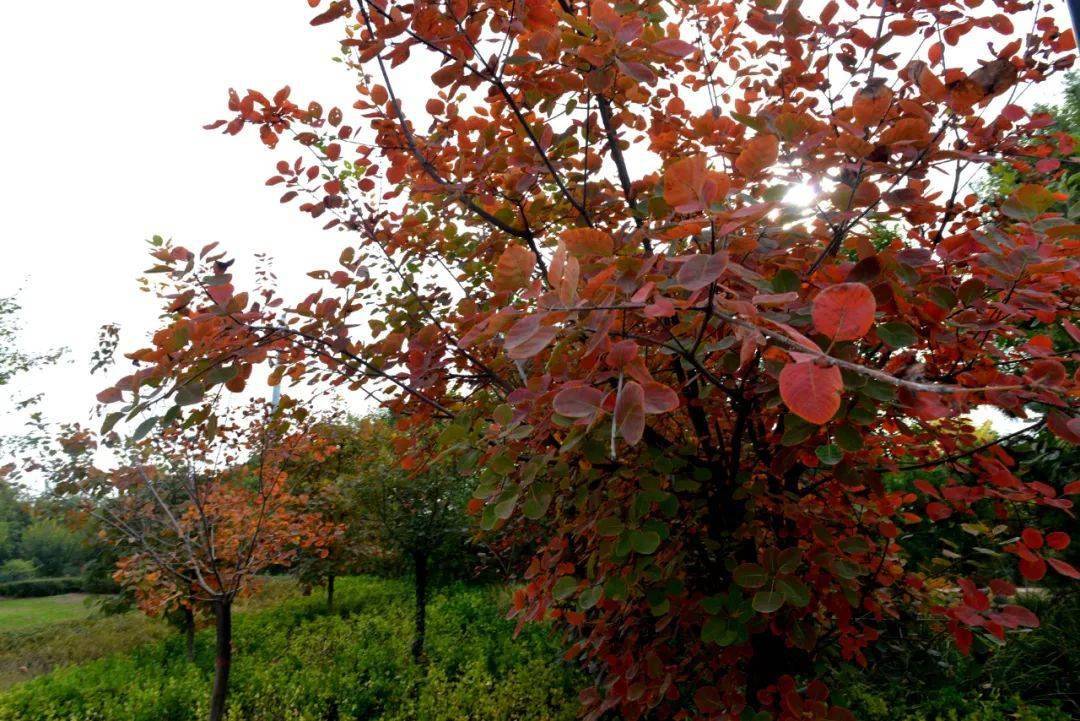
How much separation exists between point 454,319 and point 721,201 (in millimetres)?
1382

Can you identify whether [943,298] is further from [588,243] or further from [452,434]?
[452,434]

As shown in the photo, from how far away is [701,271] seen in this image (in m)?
0.76

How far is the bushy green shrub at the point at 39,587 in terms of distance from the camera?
1961 cm

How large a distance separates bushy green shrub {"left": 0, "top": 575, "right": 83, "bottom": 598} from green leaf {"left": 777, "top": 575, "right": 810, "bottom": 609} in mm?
24858

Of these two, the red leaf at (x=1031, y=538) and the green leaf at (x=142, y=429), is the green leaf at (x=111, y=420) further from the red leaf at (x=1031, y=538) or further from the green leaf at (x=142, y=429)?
the red leaf at (x=1031, y=538)

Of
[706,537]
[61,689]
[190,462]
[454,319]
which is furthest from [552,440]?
[61,689]

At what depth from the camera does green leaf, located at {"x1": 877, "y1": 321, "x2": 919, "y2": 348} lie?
967 millimetres

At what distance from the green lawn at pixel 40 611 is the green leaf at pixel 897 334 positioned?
52.6 ft

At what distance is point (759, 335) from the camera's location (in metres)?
0.70

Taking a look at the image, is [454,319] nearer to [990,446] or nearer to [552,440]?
[552,440]

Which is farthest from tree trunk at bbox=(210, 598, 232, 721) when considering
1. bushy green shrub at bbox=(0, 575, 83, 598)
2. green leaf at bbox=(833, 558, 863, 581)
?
bushy green shrub at bbox=(0, 575, 83, 598)

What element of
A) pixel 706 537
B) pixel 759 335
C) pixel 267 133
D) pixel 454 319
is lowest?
pixel 706 537

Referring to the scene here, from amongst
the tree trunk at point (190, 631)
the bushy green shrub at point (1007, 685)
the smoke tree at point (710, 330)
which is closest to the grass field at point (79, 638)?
the tree trunk at point (190, 631)

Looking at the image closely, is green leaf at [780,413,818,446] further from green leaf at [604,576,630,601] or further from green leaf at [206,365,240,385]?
green leaf at [206,365,240,385]
